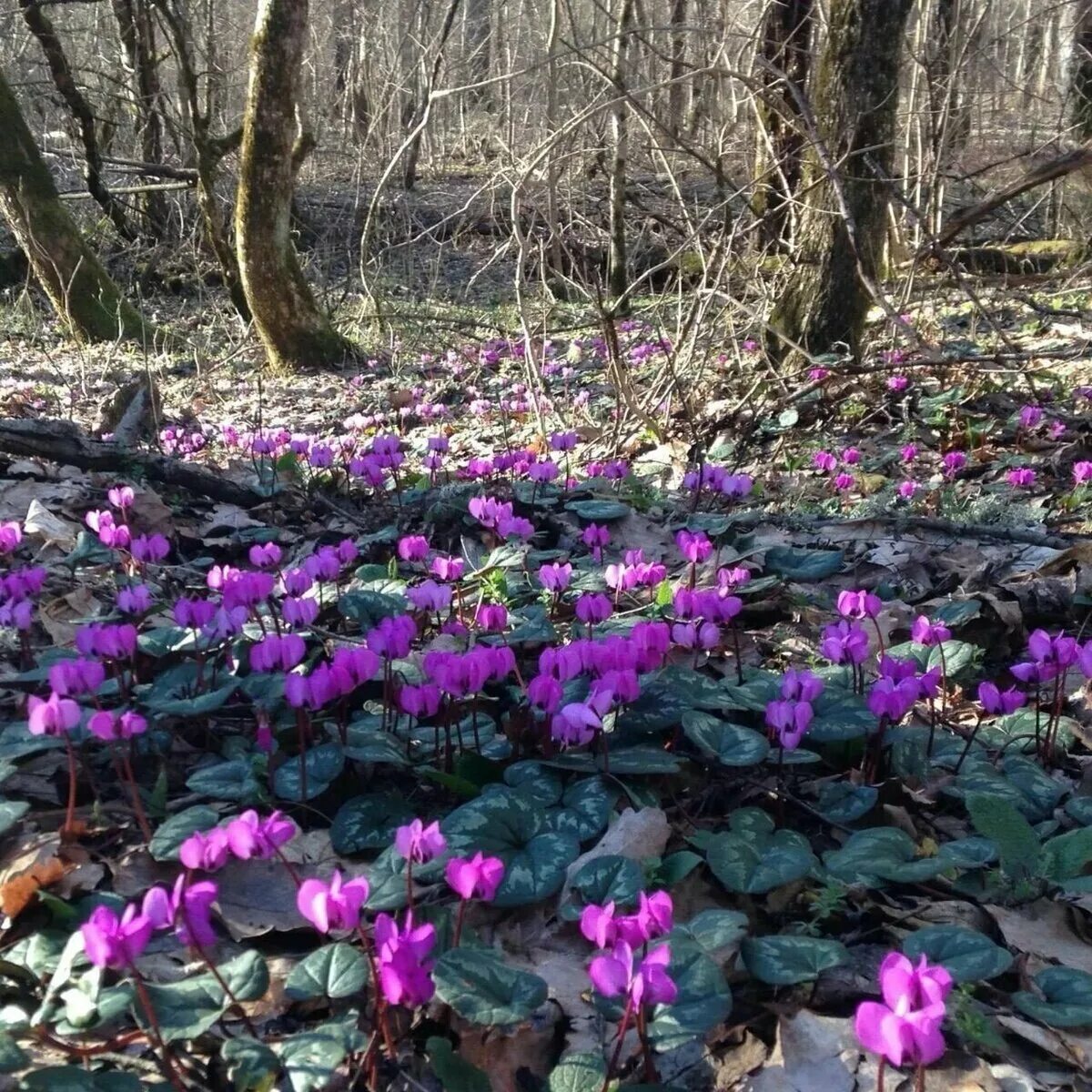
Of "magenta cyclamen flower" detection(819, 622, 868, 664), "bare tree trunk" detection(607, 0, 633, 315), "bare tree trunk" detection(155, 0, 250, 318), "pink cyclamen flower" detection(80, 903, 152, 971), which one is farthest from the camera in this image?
"bare tree trunk" detection(155, 0, 250, 318)

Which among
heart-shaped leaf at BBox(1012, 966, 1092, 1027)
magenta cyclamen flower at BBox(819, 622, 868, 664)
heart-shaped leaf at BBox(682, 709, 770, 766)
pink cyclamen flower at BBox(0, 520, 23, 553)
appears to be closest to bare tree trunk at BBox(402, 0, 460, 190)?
pink cyclamen flower at BBox(0, 520, 23, 553)

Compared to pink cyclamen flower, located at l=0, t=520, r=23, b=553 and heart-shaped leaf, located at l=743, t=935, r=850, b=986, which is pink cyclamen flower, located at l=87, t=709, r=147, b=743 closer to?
heart-shaped leaf, located at l=743, t=935, r=850, b=986

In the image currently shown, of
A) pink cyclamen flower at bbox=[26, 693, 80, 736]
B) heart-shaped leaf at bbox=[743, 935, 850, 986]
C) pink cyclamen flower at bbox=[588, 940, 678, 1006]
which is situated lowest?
heart-shaped leaf at bbox=[743, 935, 850, 986]

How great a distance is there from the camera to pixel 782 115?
490cm

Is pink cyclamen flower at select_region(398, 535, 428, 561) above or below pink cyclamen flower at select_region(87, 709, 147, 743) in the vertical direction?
below

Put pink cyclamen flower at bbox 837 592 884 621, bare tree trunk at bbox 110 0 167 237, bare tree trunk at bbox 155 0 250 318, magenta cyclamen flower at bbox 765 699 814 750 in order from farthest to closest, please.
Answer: bare tree trunk at bbox 110 0 167 237, bare tree trunk at bbox 155 0 250 318, pink cyclamen flower at bbox 837 592 884 621, magenta cyclamen flower at bbox 765 699 814 750

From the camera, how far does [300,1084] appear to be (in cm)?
113

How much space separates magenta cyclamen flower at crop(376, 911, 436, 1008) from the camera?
1069 mm

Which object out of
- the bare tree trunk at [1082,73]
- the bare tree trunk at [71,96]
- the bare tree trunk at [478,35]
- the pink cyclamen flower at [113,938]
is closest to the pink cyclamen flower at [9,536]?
the pink cyclamen flower at [113,938]

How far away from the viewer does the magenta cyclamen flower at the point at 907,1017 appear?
0.93 meters

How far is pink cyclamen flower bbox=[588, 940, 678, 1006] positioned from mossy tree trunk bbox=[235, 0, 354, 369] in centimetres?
758

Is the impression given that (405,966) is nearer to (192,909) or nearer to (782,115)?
(192,909)

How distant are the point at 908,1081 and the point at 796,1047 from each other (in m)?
0.13

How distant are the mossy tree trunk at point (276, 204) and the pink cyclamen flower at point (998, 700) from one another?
6870mm
